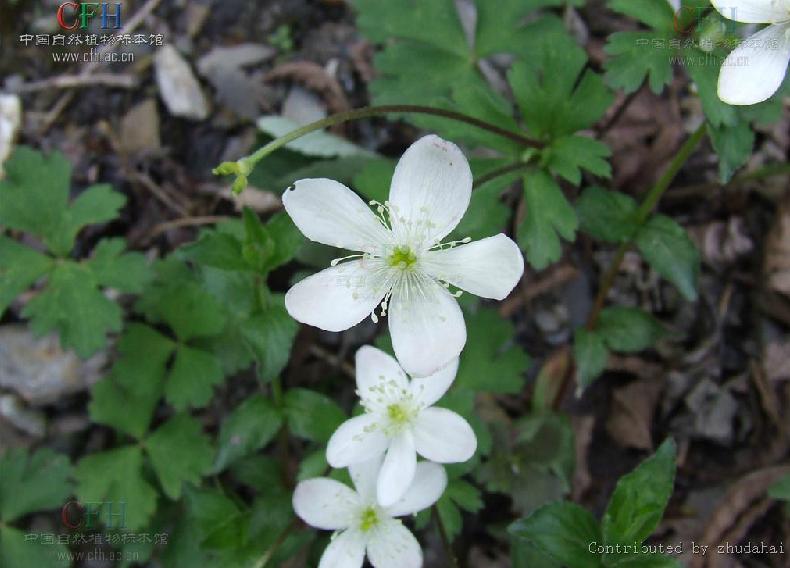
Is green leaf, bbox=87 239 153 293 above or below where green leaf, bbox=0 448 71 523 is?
above

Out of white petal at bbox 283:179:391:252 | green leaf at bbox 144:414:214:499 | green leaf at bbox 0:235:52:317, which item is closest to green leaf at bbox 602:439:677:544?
white petal at bbox 283:179:391:252

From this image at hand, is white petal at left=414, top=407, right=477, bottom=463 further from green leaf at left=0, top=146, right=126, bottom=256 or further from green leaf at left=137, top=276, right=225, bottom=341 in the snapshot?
green leaf at left=0, top=146, right=126, bottom=256

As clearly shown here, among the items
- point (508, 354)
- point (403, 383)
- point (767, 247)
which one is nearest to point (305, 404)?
point (403, 383)

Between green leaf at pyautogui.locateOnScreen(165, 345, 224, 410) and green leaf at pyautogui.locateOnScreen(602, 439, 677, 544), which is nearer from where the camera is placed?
green leaf at pyautogui.locateOnScreen(602, 439, 677, 544)

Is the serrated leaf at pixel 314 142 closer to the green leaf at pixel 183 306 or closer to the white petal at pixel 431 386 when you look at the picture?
the green leaf at pixel 183 306

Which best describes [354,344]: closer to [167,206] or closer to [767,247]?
[167,206]
